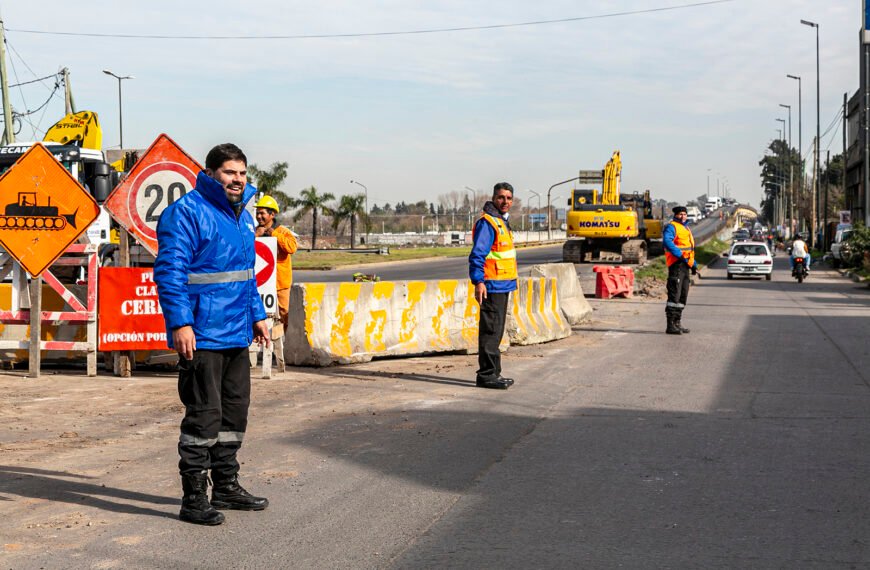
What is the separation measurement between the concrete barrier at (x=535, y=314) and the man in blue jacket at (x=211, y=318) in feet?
27.6

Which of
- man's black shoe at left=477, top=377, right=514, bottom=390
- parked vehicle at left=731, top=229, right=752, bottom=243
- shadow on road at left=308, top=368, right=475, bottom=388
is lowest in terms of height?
shadow on road at left=308, top=368, right=475, bottom=388

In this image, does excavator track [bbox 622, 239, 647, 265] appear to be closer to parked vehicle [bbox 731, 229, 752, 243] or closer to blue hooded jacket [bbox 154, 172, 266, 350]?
parked vehicle [bbox 731, 229, 752, 243]

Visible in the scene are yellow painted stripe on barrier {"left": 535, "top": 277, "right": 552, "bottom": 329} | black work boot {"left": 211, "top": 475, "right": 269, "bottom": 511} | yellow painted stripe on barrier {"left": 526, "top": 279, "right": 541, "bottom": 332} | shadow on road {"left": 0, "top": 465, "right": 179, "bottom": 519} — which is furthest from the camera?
yellow painted stripe on barrier {"left": 535, "top": 277, "right": 552, "bottom": 329}

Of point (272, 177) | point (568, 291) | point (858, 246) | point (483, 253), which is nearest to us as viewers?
point (483, 253)

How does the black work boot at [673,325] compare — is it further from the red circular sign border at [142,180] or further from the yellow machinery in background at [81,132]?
the yellow machinery in background at [81,132]

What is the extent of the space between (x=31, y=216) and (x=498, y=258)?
15.9 feet

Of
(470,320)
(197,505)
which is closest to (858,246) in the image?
(470,320)

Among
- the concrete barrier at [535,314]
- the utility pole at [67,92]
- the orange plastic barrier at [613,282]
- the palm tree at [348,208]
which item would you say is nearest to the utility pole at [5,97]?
the utility pole at [67,92]

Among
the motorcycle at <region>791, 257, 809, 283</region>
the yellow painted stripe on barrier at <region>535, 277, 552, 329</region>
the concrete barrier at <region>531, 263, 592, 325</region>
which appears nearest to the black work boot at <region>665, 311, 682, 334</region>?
the concrete barrier at <region>531, 263, 592, 325</region>

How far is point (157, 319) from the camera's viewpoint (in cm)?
1113

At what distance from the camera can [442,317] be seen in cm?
1304

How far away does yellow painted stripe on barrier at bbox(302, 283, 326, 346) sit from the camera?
11812 millimetres

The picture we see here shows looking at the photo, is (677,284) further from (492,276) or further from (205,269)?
(205,269)

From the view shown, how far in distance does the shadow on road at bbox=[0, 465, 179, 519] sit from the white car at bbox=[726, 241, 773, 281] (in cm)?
3423
